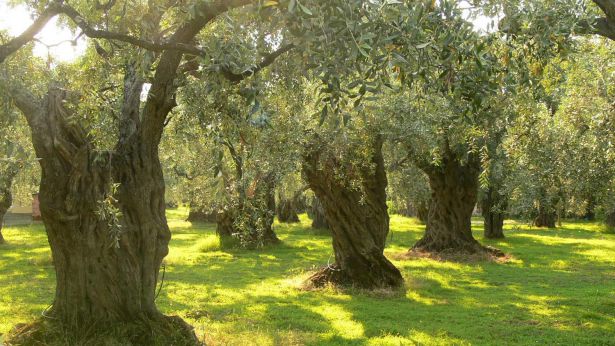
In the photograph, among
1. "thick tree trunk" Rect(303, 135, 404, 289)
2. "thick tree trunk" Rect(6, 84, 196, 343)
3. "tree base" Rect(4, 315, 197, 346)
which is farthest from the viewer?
"thick tree trunk" Rect(303, 135, 404, 289)

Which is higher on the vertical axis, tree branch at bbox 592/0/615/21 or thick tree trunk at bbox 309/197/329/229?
tree branch at bbox 592/0/615/21

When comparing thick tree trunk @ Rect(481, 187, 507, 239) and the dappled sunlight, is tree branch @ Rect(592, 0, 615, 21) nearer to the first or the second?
the dappled sunlight

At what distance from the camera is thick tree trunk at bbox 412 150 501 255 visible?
89.4 ft

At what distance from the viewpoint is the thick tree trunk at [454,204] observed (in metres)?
27.2

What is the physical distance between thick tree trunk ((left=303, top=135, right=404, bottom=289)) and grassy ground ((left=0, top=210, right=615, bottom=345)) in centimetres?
76

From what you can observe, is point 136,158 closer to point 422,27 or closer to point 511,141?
point 422,27

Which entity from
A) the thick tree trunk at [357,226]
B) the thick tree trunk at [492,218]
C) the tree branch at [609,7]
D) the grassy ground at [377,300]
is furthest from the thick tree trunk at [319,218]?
the tree branch at [609,7]

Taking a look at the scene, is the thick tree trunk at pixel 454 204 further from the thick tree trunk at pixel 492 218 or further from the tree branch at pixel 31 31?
the tree branch at pixel 31 31

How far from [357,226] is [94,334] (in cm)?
949

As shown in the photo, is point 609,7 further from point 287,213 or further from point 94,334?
point 287,213

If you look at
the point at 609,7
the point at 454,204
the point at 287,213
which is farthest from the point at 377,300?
the point at 287,213

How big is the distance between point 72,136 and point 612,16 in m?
8.15

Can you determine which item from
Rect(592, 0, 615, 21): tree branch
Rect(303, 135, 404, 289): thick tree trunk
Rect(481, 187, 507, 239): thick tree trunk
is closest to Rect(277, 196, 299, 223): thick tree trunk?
Rect(481, 187, 507, 239): thick tree trunk

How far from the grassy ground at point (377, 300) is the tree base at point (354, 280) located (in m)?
0.51
